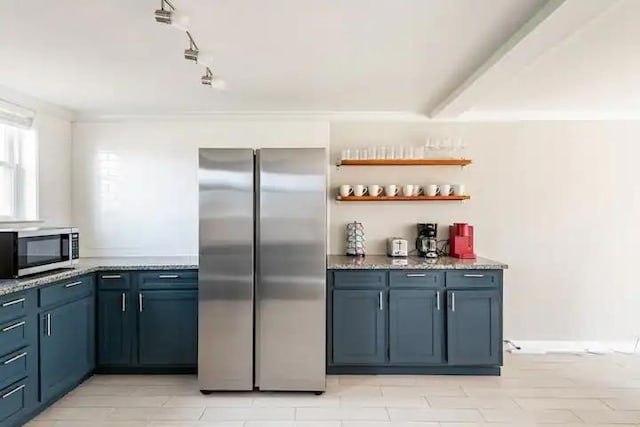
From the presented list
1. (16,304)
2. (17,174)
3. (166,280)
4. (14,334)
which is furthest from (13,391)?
(17,174)

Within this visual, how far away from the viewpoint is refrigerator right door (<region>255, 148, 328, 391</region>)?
3.37 m

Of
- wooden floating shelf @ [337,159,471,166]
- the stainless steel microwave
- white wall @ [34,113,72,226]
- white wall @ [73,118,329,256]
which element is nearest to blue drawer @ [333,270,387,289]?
wooden floating shelf @ [337,159,471,166]

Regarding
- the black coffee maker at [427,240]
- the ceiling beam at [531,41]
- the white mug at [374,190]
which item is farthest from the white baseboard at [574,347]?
the ceiling beam at [531,41]

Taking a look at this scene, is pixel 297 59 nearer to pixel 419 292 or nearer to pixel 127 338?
pixel 419 292

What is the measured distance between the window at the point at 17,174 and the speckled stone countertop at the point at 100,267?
66 centimetres

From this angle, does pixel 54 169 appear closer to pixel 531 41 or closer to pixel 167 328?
pixel 167 328

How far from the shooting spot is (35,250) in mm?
3156

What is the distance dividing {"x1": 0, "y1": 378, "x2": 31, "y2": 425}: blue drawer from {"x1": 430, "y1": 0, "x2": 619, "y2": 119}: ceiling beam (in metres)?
3.49

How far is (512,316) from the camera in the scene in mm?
4496

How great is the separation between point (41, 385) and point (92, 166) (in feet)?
Answer: 7.37

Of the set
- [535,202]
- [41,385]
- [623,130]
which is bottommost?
[41,385]

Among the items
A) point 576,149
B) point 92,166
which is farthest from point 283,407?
point 576,149

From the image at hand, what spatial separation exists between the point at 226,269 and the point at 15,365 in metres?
1.39

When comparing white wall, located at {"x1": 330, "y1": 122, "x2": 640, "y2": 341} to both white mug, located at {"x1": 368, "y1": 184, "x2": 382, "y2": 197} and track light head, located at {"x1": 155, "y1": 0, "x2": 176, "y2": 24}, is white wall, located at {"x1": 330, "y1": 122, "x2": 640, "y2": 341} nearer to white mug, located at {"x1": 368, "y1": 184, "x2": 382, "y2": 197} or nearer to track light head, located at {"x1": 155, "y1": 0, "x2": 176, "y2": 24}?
white mug, located at {"x1": 368, "y1": 184, "x2": 382, "y2": 197}
